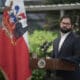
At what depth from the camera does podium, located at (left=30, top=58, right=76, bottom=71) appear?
17.4 ft

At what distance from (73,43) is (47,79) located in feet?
2.29

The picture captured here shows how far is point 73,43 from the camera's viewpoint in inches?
207

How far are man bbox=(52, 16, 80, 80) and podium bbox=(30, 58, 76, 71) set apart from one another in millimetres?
78

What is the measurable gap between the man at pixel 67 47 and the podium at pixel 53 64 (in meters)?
0.08

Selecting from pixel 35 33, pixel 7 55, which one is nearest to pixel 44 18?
pixel 35 33

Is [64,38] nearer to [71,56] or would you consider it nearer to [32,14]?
[71,56]

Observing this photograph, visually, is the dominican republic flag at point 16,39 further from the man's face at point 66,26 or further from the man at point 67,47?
the man's face at point 66,26

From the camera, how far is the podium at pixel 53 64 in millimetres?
5312

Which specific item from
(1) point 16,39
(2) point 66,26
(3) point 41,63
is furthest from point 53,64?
(1) point 16,39

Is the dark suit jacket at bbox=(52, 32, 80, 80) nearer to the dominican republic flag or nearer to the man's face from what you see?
the man's face

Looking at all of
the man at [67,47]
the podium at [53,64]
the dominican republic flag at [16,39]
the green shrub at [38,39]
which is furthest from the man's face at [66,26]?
the green shrub at [38,39]

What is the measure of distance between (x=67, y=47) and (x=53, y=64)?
0.31 meters

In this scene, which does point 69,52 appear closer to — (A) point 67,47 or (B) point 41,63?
(A) point 67,47

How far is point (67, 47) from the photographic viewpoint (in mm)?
5262
